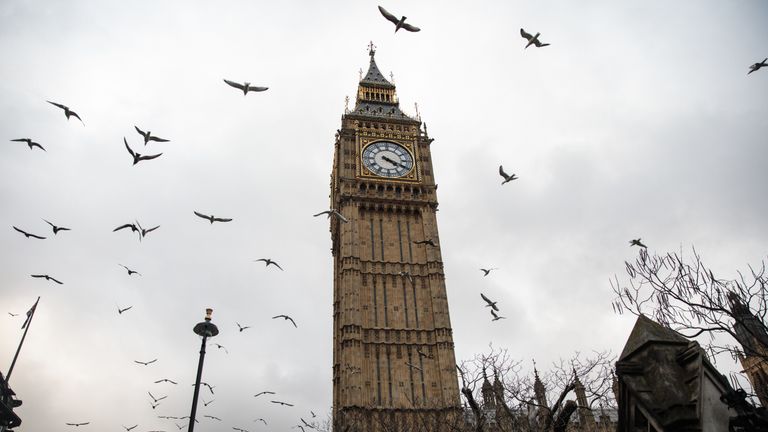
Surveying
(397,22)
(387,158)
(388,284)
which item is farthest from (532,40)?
(387,158)

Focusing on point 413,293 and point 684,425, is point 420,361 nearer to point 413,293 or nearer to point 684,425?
point 413,293

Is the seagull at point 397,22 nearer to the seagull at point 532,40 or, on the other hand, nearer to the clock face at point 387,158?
the seagull at point 532,40

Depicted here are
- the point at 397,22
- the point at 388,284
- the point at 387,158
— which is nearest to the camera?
the point at 397,22

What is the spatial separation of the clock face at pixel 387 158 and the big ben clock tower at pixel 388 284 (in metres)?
0.12

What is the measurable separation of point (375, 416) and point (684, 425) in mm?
37321

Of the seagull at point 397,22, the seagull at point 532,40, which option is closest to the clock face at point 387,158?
the seagull at point 532,40

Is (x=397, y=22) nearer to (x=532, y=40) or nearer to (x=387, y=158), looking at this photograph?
(x=532, y=40)

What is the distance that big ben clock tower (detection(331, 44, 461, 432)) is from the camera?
42.4m

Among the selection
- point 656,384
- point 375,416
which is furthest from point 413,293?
point 656,384

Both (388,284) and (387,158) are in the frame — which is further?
(387,158)

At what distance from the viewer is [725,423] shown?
5.93 m

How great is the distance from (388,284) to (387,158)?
1411 cm

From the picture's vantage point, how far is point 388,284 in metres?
49.9

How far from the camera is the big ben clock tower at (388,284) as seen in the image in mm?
42438
